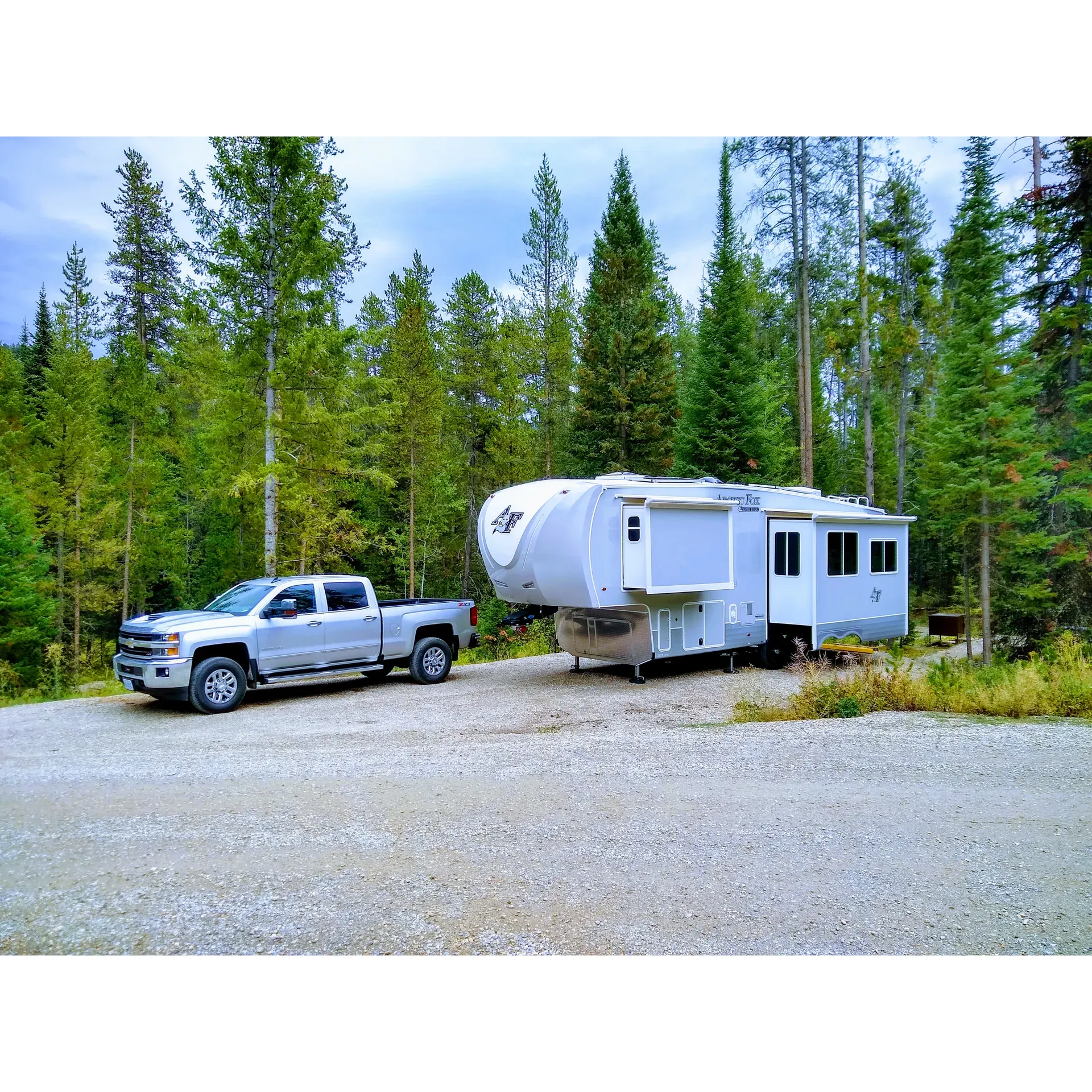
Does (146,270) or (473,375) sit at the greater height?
(473,375)

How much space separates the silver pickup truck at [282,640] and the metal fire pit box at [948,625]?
11660 millimetres

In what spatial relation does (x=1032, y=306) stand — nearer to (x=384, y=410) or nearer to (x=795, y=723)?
(x=795, y=723)

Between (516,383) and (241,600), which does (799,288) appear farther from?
(241,600)

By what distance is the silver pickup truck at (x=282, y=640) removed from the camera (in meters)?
8.62

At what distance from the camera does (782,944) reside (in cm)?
328

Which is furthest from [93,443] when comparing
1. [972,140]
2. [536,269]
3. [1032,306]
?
[1032,306]

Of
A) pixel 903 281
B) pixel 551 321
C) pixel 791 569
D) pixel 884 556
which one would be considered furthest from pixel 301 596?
pixel 903 281

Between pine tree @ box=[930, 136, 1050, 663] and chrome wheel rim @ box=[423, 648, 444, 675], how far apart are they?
9.58 m

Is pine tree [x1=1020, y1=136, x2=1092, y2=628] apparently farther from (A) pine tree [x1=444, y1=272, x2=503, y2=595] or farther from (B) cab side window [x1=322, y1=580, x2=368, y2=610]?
(A) pine tree [x1=444, y1=272, x2=503, y2=595]

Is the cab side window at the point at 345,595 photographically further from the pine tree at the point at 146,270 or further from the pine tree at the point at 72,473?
the pine tree at the point at 72,473

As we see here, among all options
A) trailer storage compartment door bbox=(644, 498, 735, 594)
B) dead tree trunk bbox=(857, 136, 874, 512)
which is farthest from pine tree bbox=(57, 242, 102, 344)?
dead tree trunk bbox=(857, 136, 874, 512)

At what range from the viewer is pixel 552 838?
4461mm

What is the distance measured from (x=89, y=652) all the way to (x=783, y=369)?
2215 centimetres

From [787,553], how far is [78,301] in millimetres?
11196
